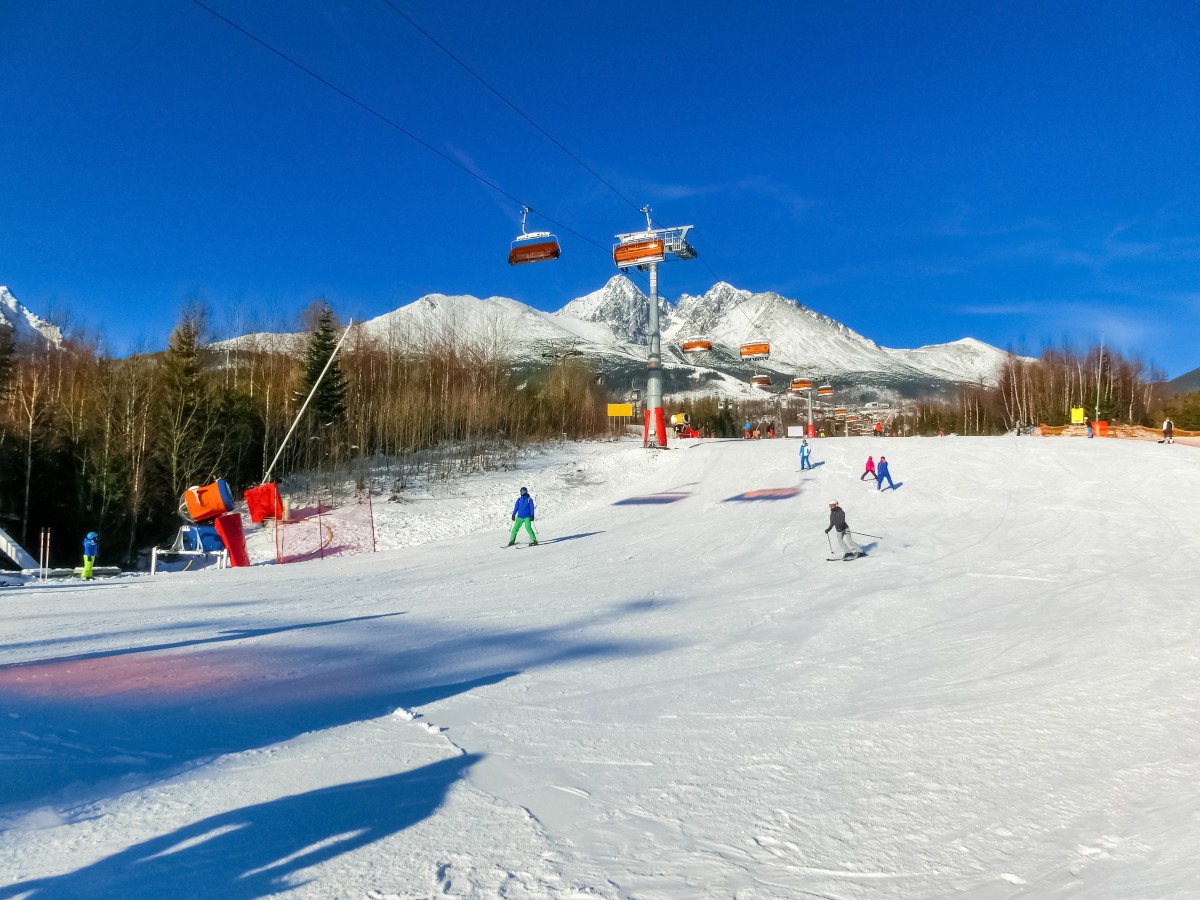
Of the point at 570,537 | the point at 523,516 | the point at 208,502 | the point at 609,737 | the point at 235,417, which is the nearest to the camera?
the point at 609,737

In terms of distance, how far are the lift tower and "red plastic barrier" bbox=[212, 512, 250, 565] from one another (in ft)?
69.1

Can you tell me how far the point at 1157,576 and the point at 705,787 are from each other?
471 inches

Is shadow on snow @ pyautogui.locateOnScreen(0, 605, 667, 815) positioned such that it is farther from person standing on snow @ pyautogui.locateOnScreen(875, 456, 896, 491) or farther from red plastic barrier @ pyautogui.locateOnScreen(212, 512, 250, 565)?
person standing on snow @ pyautogui.locateOnScreen(875, 456, 896, 491)

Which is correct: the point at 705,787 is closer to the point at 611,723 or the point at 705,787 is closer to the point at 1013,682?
the point at 611,723

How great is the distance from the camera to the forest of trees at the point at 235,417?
97.8ft

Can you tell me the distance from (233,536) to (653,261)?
888 inches

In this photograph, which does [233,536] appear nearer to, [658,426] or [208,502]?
[208,502]

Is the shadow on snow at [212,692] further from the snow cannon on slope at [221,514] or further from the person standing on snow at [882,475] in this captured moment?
the person standing on snow at [882,475]

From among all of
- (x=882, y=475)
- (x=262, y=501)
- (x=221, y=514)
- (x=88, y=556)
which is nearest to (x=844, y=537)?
(x=882, y=475)

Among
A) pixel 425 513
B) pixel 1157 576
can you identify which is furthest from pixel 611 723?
pixel 425 513

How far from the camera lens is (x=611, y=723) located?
Result: 5484mm

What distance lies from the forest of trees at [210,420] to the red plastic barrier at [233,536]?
10.9 m

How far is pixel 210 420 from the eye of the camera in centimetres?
3241

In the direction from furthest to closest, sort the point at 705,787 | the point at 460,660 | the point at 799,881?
1. the point at 460,660
2. the point at 705,787
3. the point at 799,881
